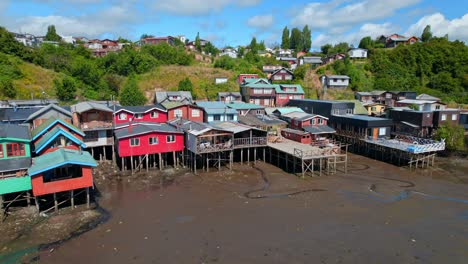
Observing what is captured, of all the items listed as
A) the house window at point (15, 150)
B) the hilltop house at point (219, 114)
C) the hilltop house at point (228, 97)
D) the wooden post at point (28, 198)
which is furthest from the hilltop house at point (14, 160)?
the hilltop house at point (228, 97)

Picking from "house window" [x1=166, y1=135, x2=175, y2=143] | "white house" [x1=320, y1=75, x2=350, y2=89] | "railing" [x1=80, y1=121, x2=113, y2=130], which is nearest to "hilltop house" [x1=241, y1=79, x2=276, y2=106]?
"white house" [x1=320, y1=75, x2=350, y2=89]

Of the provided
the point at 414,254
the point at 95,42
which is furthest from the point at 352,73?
the point at 95,42

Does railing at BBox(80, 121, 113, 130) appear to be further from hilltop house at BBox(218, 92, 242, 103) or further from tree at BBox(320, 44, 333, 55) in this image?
tree at BBox(320, 44, 333, 55)

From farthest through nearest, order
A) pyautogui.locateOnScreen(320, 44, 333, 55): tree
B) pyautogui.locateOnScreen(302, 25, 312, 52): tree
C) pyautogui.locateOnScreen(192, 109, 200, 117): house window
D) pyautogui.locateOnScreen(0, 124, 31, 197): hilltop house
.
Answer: pyautogui.locateOnScreen(302, 25, 312, 52): tree → pyautogui.locateOnScreen(320, 44, 333, 55): tree → pyautogui.locateOnScreen(192, 109, 200, 117): house window → pyautogui.locateOnScreen(0, 124, 31, 197): hilltop house

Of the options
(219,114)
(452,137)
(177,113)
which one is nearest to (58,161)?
(177,113)

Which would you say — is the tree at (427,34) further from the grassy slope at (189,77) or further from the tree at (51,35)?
the tree at (51,35)

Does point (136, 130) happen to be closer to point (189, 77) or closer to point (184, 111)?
point (184, 111)
